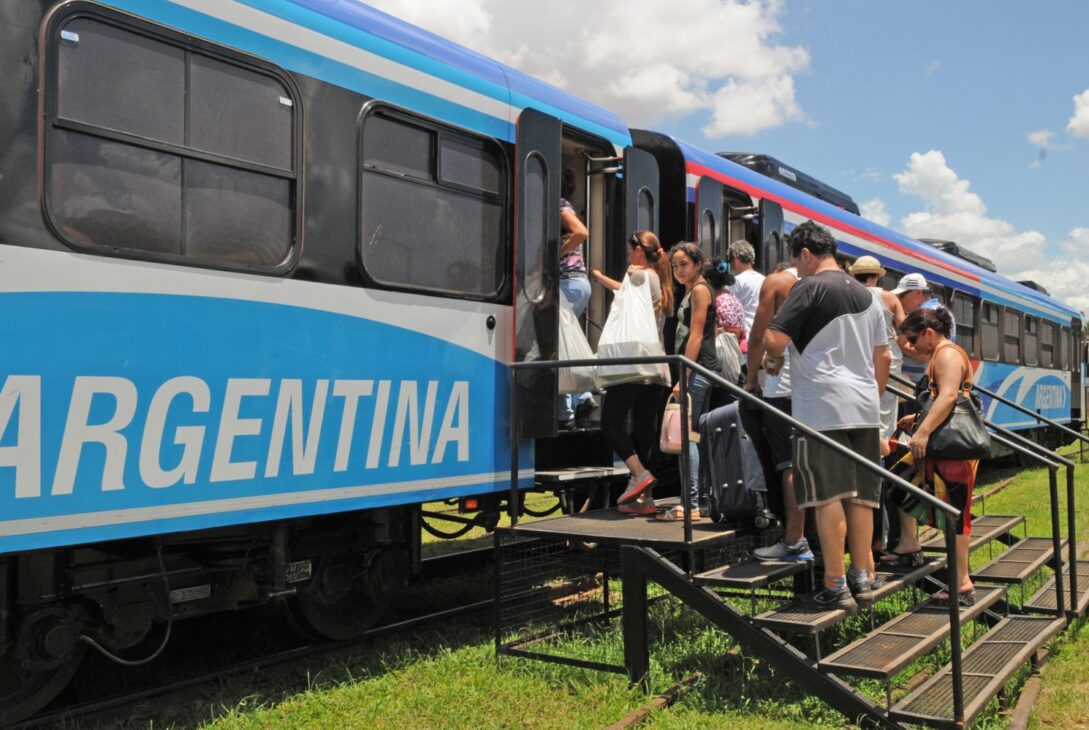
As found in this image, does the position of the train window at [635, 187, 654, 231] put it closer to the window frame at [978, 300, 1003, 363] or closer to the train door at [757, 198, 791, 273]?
the train door at [757, 198, 791, 273]

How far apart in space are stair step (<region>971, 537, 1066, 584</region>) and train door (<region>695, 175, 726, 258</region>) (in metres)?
3.05

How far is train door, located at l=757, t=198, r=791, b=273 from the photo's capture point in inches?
352

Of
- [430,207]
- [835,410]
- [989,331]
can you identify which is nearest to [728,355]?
[835,410]

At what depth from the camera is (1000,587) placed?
19.4 feet

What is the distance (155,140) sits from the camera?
4164mm

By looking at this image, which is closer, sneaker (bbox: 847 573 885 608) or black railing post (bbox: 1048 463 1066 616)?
sneaker (bbox: 847 573 885 608)

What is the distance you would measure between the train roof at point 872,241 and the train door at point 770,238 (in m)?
0.12

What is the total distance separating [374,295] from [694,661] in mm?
2521

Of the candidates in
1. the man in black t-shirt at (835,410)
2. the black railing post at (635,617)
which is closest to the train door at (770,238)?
the man in black t-shirt at (835,410)

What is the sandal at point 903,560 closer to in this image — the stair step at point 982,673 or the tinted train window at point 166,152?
the stair step at point 982,673

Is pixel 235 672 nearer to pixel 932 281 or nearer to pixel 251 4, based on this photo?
pixel 251 4

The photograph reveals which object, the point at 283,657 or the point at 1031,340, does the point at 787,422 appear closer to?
the point at 283,657

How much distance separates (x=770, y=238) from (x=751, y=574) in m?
4.80

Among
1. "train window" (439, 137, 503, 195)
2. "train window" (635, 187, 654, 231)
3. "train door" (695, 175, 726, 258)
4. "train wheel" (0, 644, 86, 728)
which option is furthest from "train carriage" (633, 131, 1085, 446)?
"train wheel" (0, 644, 86, 728)
